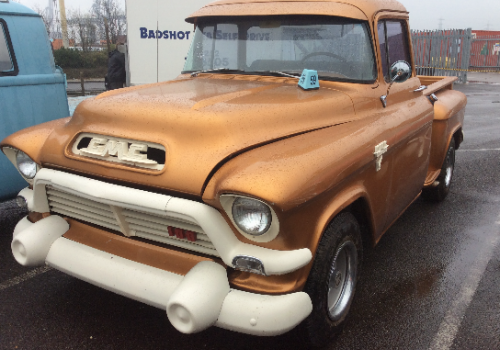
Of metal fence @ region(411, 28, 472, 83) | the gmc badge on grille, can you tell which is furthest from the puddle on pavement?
metal fence @ region(411, 28, 472, 83)

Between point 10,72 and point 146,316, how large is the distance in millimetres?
2716

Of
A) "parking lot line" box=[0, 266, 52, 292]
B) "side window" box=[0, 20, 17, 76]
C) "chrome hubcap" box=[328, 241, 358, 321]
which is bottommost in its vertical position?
"parking lot line" box=[0, 266, 52, 292]

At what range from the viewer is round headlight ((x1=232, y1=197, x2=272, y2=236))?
2.12 metres

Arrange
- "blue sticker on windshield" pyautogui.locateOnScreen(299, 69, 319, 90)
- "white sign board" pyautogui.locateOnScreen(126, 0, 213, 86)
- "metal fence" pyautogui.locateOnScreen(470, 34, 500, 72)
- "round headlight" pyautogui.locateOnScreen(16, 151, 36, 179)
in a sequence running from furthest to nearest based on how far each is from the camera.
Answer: "metal fence" pyautogui.locateOnScreen(470, 34, 500, 72) < "white sign board" pyautogui.locateOnScreen(126, 0, 213, 86) < "blue sticker on windshield" pyautogui.locateOnScreen(299, 69, 319, 90) < "round headlight" pyautogui.locateOnScreen(16, 151, 36, 179)

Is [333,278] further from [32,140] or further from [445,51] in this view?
[445,51]

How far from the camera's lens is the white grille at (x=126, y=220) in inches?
89.9

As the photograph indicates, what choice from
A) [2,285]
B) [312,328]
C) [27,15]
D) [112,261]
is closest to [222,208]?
[112,261]

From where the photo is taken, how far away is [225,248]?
2.13 m

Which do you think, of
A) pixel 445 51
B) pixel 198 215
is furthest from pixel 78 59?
pixel 198 215

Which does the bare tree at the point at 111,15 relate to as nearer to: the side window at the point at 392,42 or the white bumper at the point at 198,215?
the side window at the point at 392,42

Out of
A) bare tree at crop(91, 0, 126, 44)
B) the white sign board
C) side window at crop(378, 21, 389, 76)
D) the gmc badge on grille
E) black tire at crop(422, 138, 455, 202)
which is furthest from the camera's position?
bare tree at crop(91, 0, 126, 44)

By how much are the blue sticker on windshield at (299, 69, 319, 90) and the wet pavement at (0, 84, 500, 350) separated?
1497 millimetres

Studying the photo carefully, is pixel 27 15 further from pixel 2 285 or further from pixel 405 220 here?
pixel 405 220

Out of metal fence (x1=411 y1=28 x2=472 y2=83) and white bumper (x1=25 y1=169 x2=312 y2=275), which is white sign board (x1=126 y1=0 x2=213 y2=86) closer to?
white bumper (x1=25 y1=169 x2=312 y2=275)
